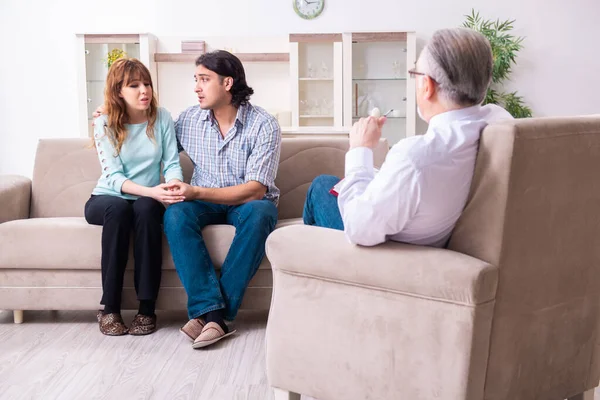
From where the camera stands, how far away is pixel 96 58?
18.7ft

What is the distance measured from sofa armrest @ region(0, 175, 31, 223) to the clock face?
130 inches

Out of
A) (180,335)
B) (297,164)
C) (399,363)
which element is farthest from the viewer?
(297,164)

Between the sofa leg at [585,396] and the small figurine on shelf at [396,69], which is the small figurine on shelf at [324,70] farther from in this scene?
the sofa leg at [585,396]

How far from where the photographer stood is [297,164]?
123 inches

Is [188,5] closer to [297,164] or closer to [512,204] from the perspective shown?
[297,164]

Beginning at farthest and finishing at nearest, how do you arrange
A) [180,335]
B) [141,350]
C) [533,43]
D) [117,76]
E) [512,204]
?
1. [533,43]
2. [117,76]
3. [180,335]
4. [141,350]
5. [512,204]

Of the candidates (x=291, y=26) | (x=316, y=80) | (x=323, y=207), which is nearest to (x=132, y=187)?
(x=323, y=207)

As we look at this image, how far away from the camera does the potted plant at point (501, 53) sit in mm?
5609

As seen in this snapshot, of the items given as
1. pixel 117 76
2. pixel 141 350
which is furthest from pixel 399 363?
pixel 117 76

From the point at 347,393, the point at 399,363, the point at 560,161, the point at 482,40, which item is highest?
the point at 482,40

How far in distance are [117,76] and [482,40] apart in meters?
1.77

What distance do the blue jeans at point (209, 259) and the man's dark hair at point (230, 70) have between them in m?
0.53

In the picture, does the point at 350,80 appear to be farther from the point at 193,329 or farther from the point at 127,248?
the point at 193,329

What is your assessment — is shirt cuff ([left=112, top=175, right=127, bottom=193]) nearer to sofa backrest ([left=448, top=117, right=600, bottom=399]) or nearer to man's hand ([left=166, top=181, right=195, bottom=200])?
man's hand ([left=166, top=181, right=195, bottom=200])
